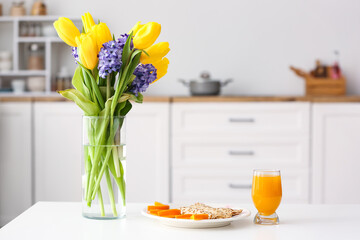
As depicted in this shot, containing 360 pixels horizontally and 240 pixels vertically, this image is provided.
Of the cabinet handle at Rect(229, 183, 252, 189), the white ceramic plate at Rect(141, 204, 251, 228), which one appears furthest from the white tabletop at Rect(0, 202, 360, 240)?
the cabinet handle at Rect(229, 183, 252, 189)

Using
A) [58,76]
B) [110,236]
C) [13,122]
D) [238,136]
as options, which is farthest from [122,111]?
[58,76]

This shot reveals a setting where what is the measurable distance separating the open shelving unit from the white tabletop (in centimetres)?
260

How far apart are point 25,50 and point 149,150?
129 cm

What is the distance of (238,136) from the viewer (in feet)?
11.3

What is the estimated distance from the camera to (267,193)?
133 centimetres

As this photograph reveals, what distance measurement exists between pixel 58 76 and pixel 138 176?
3.31 ft

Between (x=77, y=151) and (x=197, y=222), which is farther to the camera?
(x=77, y=151)

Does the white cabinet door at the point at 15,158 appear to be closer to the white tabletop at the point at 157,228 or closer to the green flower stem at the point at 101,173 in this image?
the white tabletop at the point at 157,228

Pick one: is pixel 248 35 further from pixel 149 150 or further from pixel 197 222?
pixel 197 222

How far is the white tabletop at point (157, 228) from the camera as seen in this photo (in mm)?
1209

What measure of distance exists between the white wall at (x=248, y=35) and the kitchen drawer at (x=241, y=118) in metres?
0.56

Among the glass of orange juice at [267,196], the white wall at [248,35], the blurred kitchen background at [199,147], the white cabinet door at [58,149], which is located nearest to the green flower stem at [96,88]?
the glass of orange juice at [267,196]

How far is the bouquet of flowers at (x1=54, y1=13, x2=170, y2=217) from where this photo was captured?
1328 millimetres

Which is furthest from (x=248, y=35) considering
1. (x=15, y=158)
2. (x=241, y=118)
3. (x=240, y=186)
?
(x=15, y=158)
